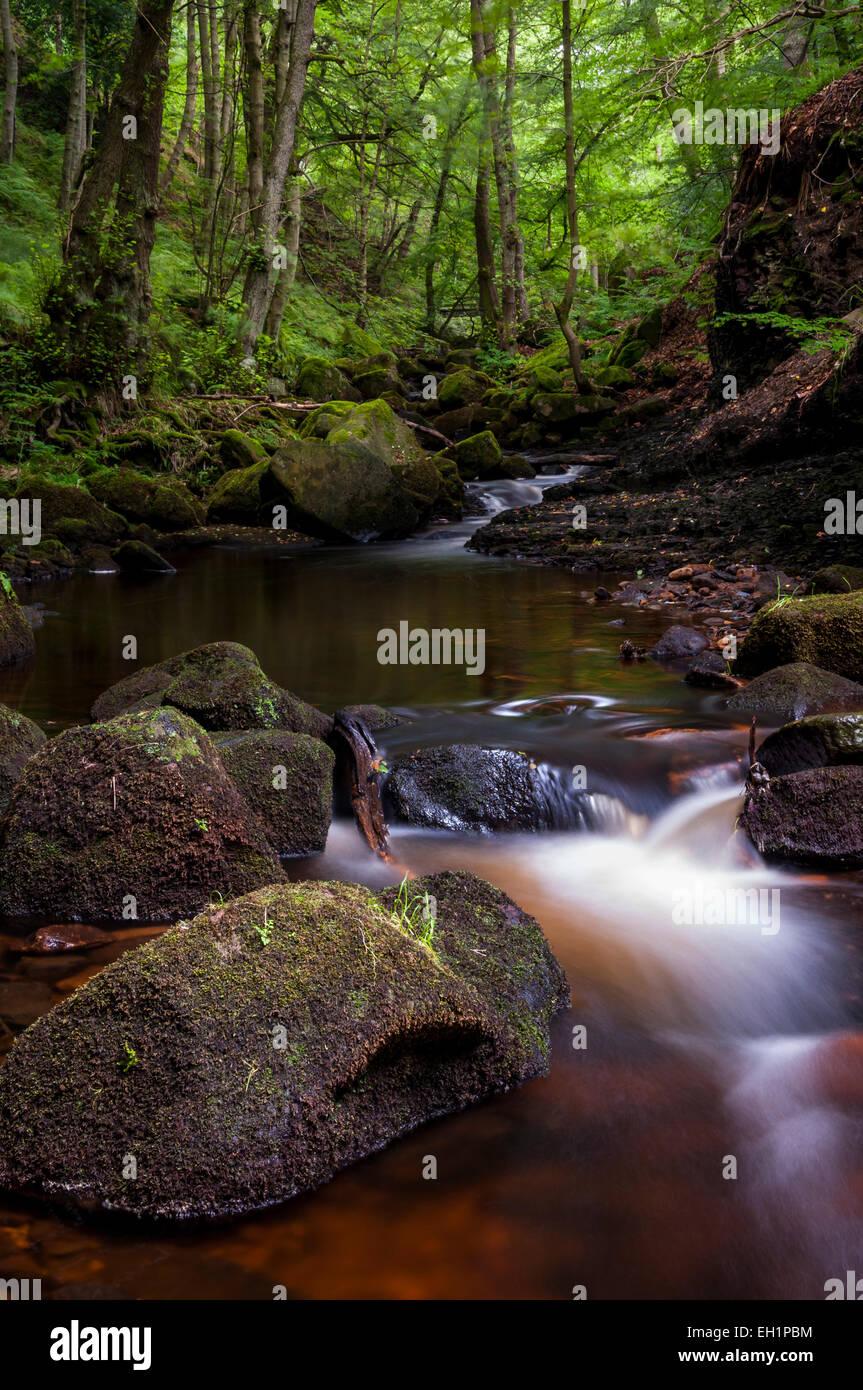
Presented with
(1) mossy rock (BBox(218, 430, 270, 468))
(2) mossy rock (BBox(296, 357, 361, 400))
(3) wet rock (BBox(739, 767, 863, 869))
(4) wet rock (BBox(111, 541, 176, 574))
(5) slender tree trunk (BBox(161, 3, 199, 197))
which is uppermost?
(5) slender tree trunk (BBox(161, 3, 199, 197))

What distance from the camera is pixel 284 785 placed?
4.70 meters

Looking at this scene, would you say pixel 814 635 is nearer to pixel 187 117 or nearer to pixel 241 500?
pixel 241 500

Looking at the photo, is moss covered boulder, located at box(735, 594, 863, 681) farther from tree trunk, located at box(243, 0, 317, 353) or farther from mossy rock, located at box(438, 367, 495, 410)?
mossy rock, located at box(438, 367, 495, 410)

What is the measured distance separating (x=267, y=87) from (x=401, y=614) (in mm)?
17459

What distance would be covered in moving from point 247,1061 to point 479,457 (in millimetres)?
16947

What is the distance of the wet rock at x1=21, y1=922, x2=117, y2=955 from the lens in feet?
12.0

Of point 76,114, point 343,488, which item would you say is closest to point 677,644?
point 343,488

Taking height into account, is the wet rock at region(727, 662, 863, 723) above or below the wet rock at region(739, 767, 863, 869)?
above

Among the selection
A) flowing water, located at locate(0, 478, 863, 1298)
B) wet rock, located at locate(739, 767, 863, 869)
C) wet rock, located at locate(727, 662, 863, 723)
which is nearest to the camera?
flowing water, located at locate(0, 478, 863, 1298)

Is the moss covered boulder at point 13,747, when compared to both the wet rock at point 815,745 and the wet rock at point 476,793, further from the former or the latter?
the wet rock at point 815,745

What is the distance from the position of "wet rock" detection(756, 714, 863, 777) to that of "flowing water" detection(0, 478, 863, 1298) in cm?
35

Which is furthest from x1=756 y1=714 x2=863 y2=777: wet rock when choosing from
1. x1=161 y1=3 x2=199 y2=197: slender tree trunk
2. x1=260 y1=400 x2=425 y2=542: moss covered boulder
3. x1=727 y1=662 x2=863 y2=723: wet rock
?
x1=161 y1=3 x2=199 y2=197: slender tree trunk

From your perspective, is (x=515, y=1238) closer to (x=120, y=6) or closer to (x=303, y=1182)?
(x=303, y=1182)
